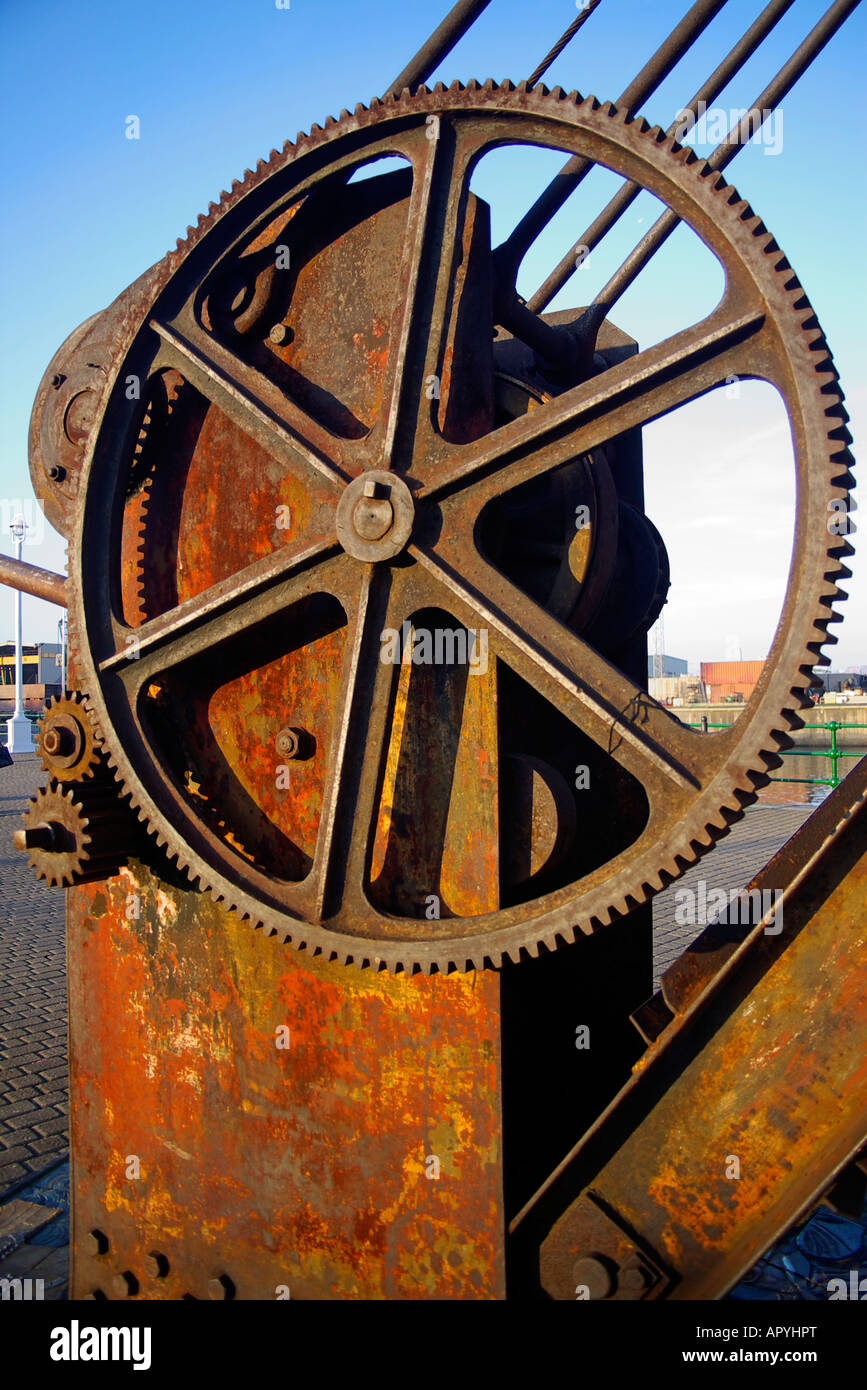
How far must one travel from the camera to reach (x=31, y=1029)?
569cm

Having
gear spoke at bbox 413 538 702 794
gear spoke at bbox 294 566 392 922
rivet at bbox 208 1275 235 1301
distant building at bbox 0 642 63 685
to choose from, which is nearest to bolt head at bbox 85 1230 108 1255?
rivet at bbox 208 1275 235 1301

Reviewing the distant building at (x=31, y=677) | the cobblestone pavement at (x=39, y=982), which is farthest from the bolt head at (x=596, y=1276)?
the distant building at (x=31, y=677)

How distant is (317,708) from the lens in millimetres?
2502

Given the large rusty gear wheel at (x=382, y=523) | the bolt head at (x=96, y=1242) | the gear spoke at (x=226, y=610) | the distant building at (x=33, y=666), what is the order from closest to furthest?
1. the large rusty gear wheel at (x=382, y=523)
2. the gear spoke at (x=226, y=610)
3. the bolt head at (x=96, y=1242)
4. the distant building at (x=33, y=666)

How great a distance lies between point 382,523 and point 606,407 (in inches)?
22.1

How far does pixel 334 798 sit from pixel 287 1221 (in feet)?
3.78

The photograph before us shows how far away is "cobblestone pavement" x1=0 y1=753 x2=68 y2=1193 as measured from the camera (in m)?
4.30

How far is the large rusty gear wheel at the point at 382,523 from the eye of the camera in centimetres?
190

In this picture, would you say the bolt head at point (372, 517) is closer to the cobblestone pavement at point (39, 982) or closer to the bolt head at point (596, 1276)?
the bolt head at point (596, 1276)

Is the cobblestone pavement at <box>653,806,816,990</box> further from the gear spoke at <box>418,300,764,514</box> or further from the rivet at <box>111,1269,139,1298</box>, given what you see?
Result: the gear spoke at <box>418,300,764,514</box>

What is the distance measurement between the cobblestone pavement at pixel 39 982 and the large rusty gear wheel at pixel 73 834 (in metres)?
2.16

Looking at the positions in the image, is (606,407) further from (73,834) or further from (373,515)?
(73,834)

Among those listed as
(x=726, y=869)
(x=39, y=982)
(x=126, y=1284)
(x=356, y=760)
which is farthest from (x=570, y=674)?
(x=726, y=869)
